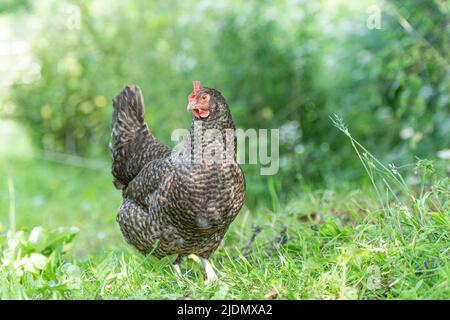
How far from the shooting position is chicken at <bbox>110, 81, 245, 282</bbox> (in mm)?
2986

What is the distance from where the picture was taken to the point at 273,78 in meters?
5.97

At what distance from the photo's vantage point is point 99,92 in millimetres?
7102

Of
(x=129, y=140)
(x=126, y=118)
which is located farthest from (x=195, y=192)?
(x=126, y=118)

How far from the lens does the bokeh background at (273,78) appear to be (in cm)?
490

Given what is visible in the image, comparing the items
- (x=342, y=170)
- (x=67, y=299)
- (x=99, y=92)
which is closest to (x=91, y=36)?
(x=99, y=92)

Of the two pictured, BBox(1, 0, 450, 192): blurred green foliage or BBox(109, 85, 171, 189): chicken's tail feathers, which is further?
BBox(1, 0, 450, 192): blurred green foliage

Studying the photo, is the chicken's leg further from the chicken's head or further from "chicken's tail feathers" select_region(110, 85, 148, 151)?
"chicken's tail feathers" select_region(110, 85, 148, 151)

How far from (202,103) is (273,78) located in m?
3.05

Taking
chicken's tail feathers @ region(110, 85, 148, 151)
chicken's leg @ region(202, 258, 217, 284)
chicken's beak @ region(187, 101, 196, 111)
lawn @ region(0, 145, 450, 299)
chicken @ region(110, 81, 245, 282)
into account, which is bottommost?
chicken's leg @ region(202, 258, 217, 284)

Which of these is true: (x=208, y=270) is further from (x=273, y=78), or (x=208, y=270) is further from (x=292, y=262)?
(x=273, y=78)

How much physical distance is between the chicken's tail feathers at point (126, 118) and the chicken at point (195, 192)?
57 cm

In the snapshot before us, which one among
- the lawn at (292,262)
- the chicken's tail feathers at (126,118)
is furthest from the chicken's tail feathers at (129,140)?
the lawn at (292,262)

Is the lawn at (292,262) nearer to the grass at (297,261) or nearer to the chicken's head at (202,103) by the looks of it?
the grass at (297,261)

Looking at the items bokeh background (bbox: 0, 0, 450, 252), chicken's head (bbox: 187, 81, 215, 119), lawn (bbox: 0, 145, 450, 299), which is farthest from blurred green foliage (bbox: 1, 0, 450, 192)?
chicken's head (bbox: 187, 81, 215, 119)
